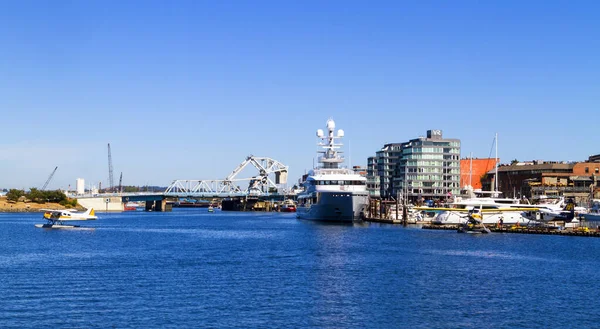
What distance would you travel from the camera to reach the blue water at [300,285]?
129ft

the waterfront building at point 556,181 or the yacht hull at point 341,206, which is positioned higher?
→ the waterfront building at point 556,181

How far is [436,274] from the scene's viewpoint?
185ft

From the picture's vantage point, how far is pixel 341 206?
128125 mm

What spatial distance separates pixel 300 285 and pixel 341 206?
78.0 meters

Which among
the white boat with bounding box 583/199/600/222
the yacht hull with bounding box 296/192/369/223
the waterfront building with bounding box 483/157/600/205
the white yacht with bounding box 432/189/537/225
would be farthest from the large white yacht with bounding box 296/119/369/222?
the waterfront building with bounding box 483/157/600/205

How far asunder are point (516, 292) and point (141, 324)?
78.0 feet

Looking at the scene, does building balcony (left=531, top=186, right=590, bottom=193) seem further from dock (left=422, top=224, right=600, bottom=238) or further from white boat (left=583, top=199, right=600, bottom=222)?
dock (left=422, top=224, right=600, bottom=238)

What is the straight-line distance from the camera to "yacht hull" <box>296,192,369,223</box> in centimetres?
12694

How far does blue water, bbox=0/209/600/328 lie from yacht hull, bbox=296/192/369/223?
4157cm

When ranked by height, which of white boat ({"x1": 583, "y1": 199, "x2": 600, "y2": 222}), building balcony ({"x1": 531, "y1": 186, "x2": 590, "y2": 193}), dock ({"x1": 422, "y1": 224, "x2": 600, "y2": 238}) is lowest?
dock ({"x1": 422, "y1": 224, "x2": 600, "y2": 238})

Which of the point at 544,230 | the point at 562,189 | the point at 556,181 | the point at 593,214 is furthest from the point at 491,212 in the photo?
the point at 556,181

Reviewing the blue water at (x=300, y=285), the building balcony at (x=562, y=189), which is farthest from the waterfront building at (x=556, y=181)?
the blue water at (x=300, y=285)

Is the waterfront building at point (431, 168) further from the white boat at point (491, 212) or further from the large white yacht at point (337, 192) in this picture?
the white boat at point (491, 212)

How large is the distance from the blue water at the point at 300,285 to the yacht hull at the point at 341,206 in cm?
4157
